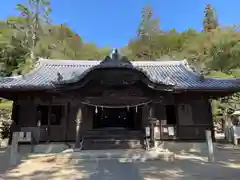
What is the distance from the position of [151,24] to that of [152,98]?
1389 inches

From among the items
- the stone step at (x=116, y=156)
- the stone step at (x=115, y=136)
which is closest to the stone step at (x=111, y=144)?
the stone step at (x=115, y=136)

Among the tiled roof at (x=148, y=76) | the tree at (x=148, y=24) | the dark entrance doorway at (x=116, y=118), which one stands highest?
the tree at (x=148, y=24)

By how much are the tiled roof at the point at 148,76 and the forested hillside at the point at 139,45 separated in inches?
171

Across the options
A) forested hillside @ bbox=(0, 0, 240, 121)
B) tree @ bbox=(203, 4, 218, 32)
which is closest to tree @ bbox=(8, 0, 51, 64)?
forested hillside @ bbox=(0, 0, 240, 121)

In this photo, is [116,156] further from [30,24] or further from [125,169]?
[30,24]

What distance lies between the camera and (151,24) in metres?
43.2

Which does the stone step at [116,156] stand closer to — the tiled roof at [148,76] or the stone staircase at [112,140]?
the stone staircase at [112,140]

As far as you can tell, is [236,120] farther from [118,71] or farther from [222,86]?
[118,71]

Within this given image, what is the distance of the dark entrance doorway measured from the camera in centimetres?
1320

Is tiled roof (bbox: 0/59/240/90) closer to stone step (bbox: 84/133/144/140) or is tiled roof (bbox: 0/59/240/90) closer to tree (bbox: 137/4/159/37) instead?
stone step (bbox: 84/133/144/140)

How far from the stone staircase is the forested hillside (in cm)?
955

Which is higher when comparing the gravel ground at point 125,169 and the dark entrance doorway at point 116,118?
the dark entrance doorway at point 116,118

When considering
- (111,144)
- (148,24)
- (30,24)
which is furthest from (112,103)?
(148,24)

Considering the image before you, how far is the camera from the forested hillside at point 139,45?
21.5 m
